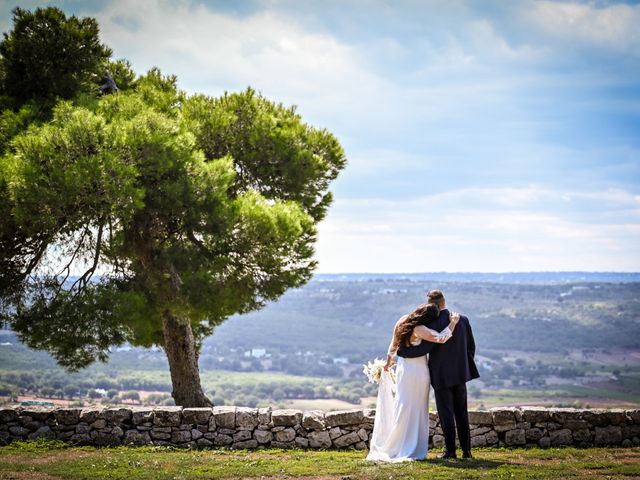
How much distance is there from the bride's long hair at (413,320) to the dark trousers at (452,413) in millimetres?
793

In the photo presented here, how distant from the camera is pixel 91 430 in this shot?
35.3 ft

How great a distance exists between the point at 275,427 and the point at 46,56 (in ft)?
27.0

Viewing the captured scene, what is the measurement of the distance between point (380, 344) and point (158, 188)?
8035 cm

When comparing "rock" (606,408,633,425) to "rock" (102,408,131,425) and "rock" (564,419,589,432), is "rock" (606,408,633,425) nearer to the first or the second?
"rock" (564,419,589,432)

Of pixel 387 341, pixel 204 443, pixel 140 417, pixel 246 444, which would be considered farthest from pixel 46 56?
pixel 387 341

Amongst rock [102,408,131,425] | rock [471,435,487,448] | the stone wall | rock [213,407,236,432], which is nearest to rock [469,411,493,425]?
the stone wall

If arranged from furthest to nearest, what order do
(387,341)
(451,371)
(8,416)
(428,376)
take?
(387,341) < (8,416) < (428,376) < (451,371)

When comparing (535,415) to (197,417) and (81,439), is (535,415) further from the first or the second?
(81,439)

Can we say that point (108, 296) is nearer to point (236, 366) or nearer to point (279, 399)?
point (279, 399)

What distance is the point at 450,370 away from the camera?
835 cm

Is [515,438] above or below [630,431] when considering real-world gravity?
below

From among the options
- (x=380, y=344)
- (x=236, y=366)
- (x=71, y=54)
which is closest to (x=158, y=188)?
(x=71, y=54)

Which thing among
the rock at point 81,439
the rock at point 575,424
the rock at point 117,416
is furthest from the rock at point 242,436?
the rock at point 575,424

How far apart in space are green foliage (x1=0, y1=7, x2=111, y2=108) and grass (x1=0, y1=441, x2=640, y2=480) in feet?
22.0
